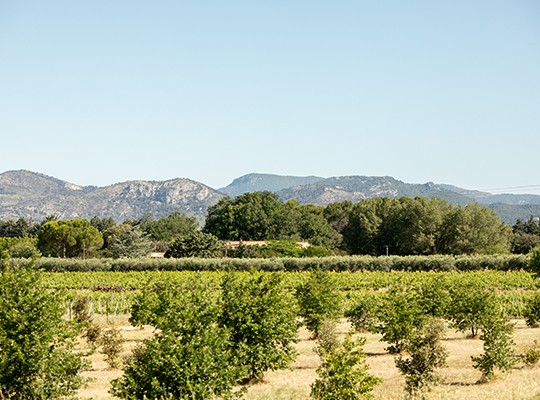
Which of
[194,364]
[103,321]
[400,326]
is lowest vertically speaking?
[103,321]

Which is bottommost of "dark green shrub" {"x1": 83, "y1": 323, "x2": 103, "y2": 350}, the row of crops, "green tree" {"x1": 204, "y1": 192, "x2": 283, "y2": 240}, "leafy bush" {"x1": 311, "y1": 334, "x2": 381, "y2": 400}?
the row of crops

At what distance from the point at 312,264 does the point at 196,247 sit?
1814cm

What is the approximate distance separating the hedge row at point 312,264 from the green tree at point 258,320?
38004mm

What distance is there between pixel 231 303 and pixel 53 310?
6.03 metres

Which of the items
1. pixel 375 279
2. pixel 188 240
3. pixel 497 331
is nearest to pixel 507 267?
pixel 375 279

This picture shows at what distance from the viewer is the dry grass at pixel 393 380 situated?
16.2 m

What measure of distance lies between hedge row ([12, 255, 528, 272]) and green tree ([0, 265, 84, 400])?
43.4 meters

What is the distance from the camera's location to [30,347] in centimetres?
1288

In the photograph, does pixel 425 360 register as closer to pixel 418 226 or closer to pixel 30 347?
pixel 30 347

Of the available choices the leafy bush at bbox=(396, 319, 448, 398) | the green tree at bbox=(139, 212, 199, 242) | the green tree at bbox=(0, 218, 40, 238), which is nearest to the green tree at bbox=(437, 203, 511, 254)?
the leafy bush at bbox=(396, 319, 448, 398)

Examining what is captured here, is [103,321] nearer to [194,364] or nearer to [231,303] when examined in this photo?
[231,303]

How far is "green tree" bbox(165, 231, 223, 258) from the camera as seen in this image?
73681mm

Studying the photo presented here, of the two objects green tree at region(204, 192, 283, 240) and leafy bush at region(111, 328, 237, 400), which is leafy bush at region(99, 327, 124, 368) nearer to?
leafy bush at region(111, 328, 237, 400)

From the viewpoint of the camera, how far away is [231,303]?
18.3 m
